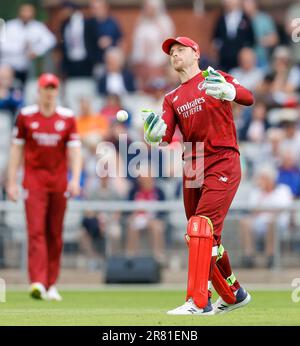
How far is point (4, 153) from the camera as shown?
2216 cm

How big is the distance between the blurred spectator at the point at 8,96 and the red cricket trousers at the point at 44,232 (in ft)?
Result: 24.4

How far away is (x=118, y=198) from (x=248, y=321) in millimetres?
9541

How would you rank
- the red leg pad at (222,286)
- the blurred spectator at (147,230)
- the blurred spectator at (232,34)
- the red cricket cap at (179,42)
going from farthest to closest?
the blurred spectator at (232,34) < the blurred spectator at (147,230) < the red leg pad at (222,286) < the red cricket cap at (179,42)

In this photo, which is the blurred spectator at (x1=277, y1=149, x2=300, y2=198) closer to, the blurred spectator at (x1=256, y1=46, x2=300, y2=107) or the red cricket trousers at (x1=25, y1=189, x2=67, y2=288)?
the blurred spectator at (x1=256, y1=46, x2=300, y2=107)

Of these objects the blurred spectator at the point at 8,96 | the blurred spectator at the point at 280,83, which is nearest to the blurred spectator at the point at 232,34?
the blurred spectator at the point at 280,83

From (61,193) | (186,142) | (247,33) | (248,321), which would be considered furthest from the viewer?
(247,33)

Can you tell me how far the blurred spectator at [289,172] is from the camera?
65.1ft

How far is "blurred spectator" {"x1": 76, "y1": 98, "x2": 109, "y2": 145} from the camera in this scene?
21.4m

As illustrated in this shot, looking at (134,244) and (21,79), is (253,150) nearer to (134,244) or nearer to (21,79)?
(134,244)

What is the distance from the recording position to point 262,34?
76.0 feet

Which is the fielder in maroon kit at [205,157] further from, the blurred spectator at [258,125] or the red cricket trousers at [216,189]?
the blurred spectator at [258,125]

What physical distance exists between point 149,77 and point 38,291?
33.7ft

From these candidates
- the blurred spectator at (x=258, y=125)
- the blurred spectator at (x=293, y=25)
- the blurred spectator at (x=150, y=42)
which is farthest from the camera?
the blurred spectator at (x=150, y=42)
